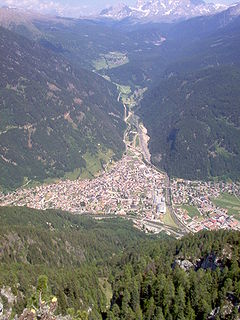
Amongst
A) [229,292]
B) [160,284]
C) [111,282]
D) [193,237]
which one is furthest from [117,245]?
[229,292]

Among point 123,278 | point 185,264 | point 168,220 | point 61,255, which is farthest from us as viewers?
point 168,220

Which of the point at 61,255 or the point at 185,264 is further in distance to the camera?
the point at 61,255

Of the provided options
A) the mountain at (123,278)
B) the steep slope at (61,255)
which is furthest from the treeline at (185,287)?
the steep slope at (61,255)

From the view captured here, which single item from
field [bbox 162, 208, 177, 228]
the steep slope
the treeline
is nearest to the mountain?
the treeline

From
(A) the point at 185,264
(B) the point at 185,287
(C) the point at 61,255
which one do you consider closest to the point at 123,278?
(A) the point at 185,264

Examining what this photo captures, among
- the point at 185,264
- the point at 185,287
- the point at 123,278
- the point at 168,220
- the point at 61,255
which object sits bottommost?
the point at 168,220

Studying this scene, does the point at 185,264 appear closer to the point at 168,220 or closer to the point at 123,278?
the point at 123,278

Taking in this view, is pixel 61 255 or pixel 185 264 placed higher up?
pixel 185 264

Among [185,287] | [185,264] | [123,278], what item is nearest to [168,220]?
[185,264]

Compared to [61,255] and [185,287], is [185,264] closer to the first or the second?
[185,287]

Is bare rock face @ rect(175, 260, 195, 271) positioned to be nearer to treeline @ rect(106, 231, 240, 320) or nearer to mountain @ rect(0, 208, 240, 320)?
mountain @ rect(0, 208, 240, 320)

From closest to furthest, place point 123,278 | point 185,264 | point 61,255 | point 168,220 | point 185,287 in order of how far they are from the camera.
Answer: point 185,287 → point 185,264 → point 123,278 → point 61,255 → point 168,220
